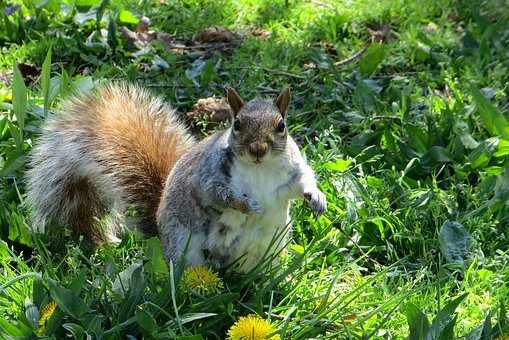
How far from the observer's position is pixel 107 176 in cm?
220

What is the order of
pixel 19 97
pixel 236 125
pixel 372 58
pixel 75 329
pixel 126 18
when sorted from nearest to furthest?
pixel 75 329, pixel 236 125, pixel 19 97, pixel 372 58, pixel 126 18

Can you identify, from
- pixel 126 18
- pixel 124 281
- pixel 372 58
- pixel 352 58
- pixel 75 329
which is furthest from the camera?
pixel 126 18

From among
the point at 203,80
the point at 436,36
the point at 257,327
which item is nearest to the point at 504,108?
the point at 436,36

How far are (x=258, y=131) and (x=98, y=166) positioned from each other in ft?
1.65

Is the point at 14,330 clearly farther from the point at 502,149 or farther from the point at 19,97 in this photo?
the point at 502,149

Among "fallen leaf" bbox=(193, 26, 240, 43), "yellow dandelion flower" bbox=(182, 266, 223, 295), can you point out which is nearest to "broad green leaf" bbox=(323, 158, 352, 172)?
"yellow dandelion flower" bbox=(182, 266, 223, 295)

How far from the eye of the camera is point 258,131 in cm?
192

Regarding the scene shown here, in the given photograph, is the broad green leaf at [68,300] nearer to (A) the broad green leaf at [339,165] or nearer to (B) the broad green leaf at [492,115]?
(A) the broad green leaf at [339,165]

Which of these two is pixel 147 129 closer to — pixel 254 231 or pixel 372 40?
pixel 254 231

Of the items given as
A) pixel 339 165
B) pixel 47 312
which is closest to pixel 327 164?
pixel 339 165

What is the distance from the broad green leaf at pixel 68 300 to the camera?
5.62 ft

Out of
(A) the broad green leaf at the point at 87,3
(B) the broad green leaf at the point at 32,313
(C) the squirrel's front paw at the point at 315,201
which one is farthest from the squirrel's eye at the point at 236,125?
(A) the broad green leaf at the point at 87,3

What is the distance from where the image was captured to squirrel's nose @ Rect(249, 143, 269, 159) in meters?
1.88

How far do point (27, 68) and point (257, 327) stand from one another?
1.72 m
